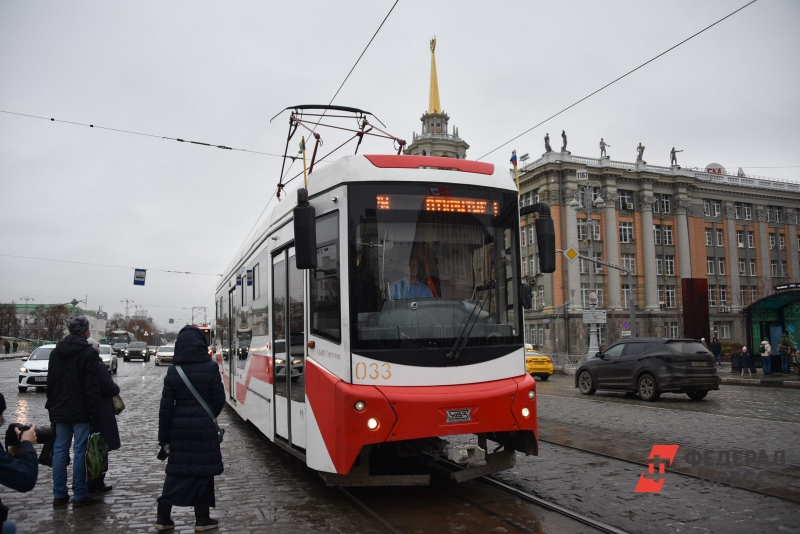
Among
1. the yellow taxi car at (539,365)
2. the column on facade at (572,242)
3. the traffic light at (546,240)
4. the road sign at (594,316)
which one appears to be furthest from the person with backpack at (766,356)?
the column on facade at (572,242)

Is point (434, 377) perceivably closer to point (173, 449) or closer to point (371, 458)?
point (371, 458)

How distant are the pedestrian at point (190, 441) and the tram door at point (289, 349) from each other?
4.30 ft

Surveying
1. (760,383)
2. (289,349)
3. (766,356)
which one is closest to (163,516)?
(289,349)

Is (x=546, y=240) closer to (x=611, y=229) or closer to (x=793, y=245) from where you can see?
(x=611, y=229)

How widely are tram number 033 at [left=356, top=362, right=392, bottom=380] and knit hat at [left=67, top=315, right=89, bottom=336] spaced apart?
112 inches

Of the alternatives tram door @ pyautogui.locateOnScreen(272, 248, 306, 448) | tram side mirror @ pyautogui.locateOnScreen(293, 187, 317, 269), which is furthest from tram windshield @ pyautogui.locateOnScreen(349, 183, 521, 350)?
tram door @ pyautogui.locateOnScreen(272, 248, 306, 448)

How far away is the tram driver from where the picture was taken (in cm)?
641

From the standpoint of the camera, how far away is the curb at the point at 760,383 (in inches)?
896

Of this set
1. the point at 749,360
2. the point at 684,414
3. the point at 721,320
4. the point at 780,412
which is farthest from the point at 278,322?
the point at 721,320

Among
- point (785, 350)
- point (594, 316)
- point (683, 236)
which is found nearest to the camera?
point (785, 350)

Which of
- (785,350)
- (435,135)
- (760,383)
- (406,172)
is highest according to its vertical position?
(435,135)

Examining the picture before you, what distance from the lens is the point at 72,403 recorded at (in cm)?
657

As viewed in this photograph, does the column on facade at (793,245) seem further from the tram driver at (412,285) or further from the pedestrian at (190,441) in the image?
the pedestrian at (190,441)

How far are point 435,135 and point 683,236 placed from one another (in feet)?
118
